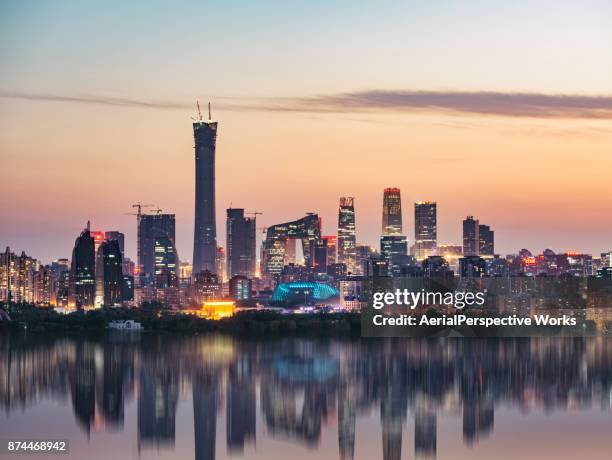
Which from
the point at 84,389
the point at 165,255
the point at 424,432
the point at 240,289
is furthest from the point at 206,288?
the point at 424,432

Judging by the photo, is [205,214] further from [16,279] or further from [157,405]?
[157,405]

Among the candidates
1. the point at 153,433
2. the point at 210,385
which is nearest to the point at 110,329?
the point at 210,385

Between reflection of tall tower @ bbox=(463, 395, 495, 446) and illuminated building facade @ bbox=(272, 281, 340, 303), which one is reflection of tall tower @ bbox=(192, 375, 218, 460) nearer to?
reflection of tall tower @ bbox=(463, 395, 495, 446)

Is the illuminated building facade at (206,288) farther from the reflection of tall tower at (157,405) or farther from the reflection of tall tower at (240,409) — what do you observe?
the reflection of tall tower at (240,409)

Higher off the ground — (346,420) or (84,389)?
(84,389)

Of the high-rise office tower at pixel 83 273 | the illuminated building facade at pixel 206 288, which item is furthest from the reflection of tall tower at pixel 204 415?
the illuminated building facade at pixel 206 288
